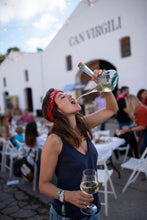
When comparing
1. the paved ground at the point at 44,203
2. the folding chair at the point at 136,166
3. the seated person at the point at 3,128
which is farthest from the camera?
the seated person at the point at 3,128

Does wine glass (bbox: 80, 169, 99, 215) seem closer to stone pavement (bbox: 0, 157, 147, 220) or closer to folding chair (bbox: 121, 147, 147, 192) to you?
stone pavement (bbox: 0, 157, 147, 220)

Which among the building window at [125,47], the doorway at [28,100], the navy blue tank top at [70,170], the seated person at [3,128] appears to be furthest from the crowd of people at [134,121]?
the doorway at [28,100]

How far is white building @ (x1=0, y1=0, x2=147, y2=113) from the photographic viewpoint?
920 cm

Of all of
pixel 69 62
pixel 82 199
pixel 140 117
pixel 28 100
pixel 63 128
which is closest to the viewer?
pixel 82 199

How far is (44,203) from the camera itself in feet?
10.00

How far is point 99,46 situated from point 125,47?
1.66m

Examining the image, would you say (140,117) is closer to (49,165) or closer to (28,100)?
(49,165)

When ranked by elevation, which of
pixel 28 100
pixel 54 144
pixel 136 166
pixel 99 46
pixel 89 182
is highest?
pixel 99 46

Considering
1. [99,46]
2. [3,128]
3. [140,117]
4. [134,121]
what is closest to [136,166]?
[140,117]

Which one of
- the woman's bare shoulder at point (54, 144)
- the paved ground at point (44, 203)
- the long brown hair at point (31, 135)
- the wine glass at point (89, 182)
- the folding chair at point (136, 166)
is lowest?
the paved ground at point (44, 203)

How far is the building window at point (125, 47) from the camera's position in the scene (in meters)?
9.93

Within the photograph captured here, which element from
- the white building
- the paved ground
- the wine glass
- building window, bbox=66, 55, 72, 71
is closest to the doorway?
the white building

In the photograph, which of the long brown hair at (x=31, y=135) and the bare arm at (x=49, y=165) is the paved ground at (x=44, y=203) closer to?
the long brown hair at (x=31, y=135)

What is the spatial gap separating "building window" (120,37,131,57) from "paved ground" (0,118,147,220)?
8.04m
